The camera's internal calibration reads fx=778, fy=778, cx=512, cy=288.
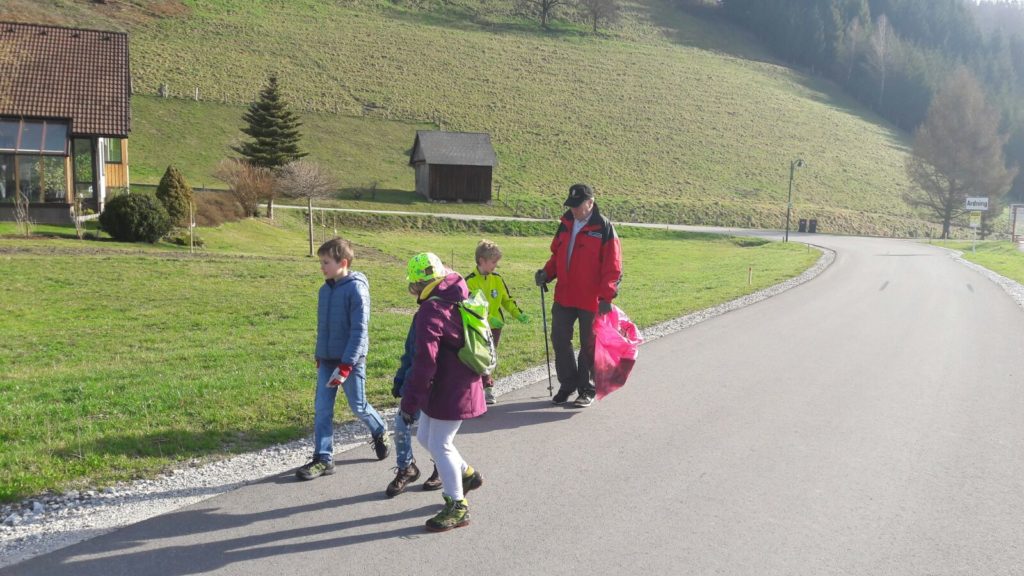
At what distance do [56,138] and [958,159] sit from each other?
6032 cm

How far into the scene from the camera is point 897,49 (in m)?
122

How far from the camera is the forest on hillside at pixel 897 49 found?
114562mm

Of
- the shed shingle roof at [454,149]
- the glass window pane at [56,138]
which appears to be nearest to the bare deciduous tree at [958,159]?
the shed shingle roof at [454,149]

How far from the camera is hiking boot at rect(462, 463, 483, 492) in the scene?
5.75 metres

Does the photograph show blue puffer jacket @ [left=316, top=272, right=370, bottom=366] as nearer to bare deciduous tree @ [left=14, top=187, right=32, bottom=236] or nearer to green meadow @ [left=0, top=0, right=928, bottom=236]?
bare deciduous tree @ [left=14, top=187, right=32, bottom=236]

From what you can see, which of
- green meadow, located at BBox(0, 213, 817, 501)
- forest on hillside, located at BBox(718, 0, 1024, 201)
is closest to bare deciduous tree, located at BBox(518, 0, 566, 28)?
forest on hillside, located at BBox(718, 0, 1024, 201)

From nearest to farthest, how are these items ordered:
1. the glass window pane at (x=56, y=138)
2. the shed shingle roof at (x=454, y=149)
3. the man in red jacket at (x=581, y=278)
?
the man in red jacket at (x=581, y=278) < the glass window pane at (x=56, y=138) < the shed shingle roof at (x=454, y=149)

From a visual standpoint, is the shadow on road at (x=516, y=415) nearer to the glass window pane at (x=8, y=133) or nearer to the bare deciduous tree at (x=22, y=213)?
the bare deciduous tree at (x=22, y=213)

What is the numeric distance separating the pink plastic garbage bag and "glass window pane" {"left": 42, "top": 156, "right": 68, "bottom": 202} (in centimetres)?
2656

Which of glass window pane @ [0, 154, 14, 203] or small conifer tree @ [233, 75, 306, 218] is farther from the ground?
small conifer tree @ [233, 75, 306, 218]

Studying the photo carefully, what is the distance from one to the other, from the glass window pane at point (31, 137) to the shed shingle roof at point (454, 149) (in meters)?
28.9

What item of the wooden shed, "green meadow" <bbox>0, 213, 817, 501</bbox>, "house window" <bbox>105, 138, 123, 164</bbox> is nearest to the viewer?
"green meadow" <bbox>0, 213, 817, 501</bbox>

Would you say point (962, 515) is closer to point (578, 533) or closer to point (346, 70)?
point (578, 533)

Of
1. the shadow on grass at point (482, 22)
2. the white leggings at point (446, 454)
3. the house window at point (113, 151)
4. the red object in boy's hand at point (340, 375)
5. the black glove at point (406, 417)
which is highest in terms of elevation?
the shadow on grass at point (482, 22)
